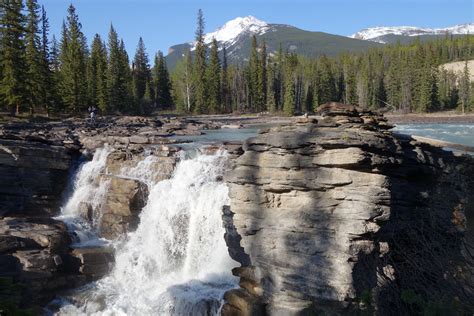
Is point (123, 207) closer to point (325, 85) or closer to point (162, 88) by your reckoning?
point (162, 88)

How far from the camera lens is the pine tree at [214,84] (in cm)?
8119

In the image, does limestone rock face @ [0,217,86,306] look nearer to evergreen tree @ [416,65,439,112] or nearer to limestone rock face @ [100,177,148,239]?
limestone rock face @ [100,177,148,239]

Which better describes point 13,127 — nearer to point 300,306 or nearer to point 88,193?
point 88,193

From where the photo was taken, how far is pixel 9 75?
42656mm

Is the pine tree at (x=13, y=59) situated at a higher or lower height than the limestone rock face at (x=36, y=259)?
higher

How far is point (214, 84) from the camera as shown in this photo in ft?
267

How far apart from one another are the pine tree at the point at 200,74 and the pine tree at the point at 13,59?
36.9 metres

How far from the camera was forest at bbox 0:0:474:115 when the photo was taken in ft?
150

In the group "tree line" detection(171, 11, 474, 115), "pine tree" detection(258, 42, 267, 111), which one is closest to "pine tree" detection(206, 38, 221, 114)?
"tree line" detection(171, 11, 474, 115)

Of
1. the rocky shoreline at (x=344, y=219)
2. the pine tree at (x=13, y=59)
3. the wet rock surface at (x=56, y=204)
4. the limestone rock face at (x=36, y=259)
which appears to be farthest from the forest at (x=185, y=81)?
the rocky shoreline at (x=344, y=219)

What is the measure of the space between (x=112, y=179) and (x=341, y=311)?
525 inches

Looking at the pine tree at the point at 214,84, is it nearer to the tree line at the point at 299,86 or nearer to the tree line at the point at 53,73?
the tree line at the point at 299,86

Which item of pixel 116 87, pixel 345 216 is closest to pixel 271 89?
pixel 116 87

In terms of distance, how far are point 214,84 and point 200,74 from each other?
3107 mm
